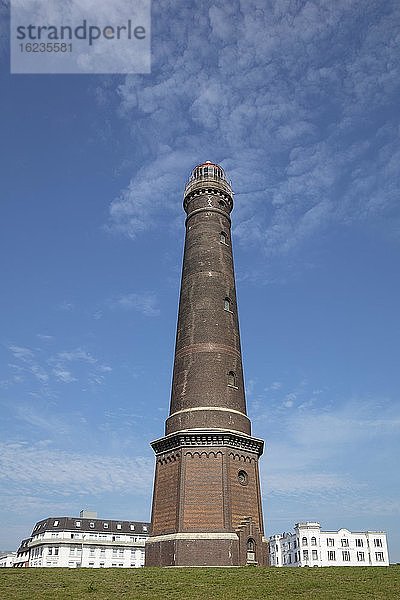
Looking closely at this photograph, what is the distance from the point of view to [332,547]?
103938mm

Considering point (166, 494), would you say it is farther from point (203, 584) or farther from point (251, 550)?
point (203, 584)

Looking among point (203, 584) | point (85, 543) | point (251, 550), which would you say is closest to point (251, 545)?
point (251, 550)

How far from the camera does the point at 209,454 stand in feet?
110

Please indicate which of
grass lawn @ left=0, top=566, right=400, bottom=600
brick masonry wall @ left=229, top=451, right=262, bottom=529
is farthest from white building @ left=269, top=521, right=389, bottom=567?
grass lawn @ left=0, top=566, right=400, bottom=600

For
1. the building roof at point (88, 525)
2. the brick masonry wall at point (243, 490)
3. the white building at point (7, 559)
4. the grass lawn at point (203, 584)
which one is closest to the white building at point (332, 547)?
the building roof at point (88, 525)

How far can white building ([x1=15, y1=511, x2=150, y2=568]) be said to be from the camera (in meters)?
86.7

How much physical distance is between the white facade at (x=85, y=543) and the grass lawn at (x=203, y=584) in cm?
6512

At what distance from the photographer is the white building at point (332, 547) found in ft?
336

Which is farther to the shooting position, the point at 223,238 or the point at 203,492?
the point at 223,238

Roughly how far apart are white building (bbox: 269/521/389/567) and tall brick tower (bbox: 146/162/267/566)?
76289 millimetres

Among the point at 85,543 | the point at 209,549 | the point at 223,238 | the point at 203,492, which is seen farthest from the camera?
the point at 85,543

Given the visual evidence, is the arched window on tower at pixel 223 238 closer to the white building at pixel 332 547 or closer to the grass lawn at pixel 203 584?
the grass lawn at pixel 203 584

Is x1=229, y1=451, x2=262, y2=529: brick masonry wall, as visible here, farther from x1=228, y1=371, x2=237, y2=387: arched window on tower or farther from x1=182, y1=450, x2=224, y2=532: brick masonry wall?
x1=228, y1=371, x2=237, y2=387: arched window on tower

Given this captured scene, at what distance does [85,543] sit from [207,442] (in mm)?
64754
